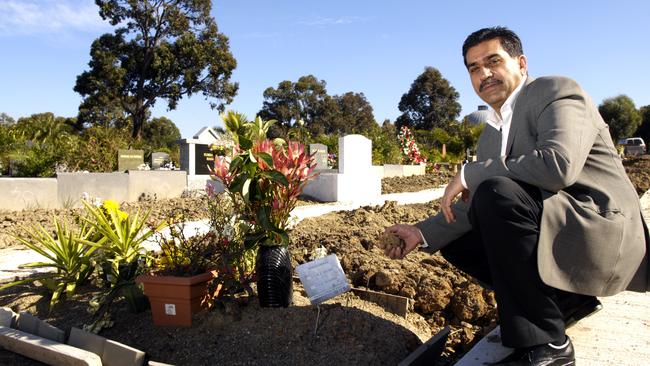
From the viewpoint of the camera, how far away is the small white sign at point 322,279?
2.31 metres

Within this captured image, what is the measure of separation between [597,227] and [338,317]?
118cm

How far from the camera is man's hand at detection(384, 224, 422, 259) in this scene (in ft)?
7.74

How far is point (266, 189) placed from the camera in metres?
2.58

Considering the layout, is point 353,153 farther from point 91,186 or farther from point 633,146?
point 633,146

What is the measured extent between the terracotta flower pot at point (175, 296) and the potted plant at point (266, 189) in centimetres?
29

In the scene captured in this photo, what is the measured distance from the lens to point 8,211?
292 inches

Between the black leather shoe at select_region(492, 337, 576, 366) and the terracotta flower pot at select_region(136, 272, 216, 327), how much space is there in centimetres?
143

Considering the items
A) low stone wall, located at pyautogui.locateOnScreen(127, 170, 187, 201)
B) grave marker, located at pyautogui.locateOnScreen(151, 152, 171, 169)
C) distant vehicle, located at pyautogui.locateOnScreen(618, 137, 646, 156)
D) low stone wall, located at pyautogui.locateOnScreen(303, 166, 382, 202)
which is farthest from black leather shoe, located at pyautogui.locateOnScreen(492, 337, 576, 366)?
distant vehicle, located at pyautogui.locateOnScreen(618, 137, 646, 156)

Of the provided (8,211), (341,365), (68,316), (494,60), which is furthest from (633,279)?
(8,211)

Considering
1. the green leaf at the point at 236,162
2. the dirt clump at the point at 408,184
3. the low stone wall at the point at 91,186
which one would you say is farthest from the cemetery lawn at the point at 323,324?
the dirt clump at the point at 408,184

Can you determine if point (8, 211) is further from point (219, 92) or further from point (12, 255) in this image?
point (219, 92)

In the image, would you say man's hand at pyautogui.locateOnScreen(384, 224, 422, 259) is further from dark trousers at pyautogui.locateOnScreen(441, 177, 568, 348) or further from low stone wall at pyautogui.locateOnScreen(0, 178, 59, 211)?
low stone wall at pyautogui.locateOnScreen(0, 178, 59, 211)

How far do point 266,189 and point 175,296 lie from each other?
26.7 inches

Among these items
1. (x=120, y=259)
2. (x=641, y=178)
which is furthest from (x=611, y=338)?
(x=641, y=178)
